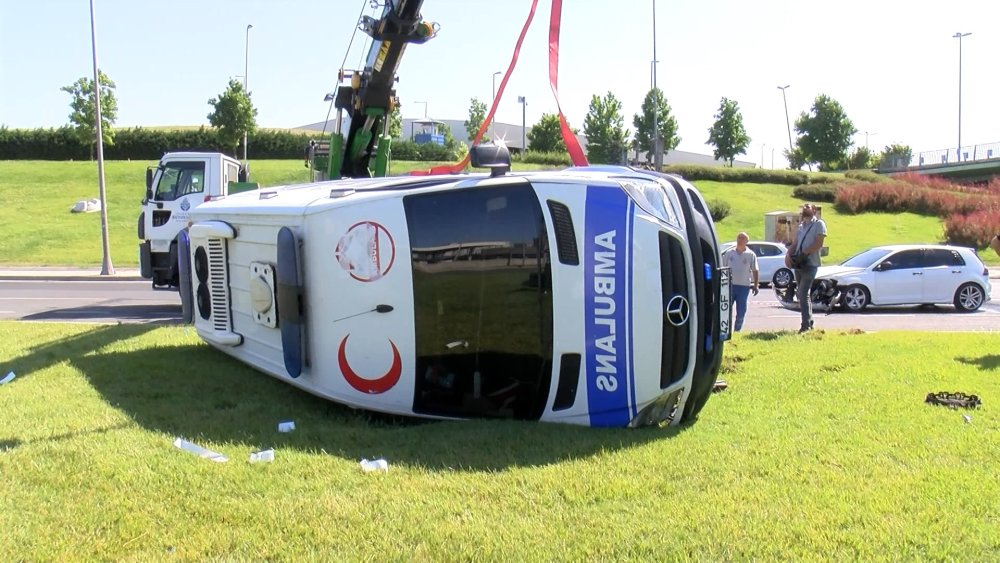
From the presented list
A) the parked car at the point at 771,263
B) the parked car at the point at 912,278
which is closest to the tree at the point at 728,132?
the parked car at the point at 771,263

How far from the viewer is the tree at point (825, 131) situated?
6156 centimetres

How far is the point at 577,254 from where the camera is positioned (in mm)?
5441

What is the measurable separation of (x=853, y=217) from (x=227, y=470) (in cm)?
4076

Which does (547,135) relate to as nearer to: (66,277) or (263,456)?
(66,277)

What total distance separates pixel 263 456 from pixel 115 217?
1413 inches

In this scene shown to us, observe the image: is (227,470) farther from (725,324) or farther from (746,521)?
(725,324)

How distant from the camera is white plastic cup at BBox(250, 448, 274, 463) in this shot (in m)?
4.63

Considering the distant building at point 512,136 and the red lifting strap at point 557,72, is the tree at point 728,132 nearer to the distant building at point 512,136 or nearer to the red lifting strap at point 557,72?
the distant building at point 512,136

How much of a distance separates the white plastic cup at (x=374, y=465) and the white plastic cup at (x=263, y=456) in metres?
0.53

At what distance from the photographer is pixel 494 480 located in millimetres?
4340

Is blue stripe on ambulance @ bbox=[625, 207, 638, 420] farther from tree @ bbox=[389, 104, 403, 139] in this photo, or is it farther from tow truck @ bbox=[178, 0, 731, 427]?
tree @ bbox=[389, 104, 403, 139]

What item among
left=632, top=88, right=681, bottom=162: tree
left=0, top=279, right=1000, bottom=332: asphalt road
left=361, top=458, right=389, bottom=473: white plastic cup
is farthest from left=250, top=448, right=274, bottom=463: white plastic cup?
left=632, top=88, right=681, bottom=162: tree

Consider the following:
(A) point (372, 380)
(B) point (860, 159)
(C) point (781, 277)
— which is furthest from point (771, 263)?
(B) point (860, 159)

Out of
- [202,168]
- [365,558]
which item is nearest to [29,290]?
[202,168]
